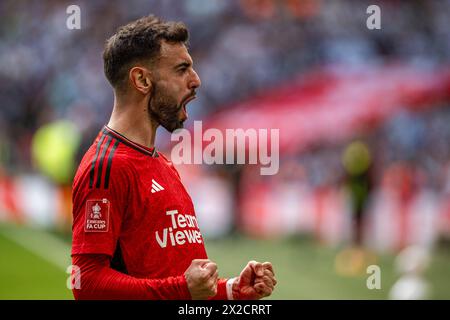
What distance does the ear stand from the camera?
3.38m

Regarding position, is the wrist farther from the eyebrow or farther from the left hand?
the eyebrow

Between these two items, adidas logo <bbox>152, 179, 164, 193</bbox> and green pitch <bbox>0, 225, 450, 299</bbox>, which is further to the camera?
green pitch <bbox>0, 225, 450, 299</bbox>


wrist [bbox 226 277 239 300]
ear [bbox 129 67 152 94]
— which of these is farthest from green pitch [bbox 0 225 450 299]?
ear [bbox 129 67 152 94]

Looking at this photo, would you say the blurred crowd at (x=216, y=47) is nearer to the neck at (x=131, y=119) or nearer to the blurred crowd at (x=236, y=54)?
the blurred crowd at (x=236, y=54)

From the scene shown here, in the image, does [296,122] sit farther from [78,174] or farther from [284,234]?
[78,174]

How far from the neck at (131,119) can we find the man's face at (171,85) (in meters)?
0.04

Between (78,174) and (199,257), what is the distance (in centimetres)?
59

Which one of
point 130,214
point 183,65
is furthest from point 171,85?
point 130,214

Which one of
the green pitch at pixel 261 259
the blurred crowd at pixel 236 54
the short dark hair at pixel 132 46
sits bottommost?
the green pitch at pixel 261 259

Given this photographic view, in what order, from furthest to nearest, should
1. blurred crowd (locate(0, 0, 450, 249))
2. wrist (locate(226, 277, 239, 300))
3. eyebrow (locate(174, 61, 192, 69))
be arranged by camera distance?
blurred crowd (locate(0, 0, 450, 249)) < wrist (locate(226, 277, 239, 300)) < eyebrow (locate(174, 61, 192, 69))

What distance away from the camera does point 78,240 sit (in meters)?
3.17

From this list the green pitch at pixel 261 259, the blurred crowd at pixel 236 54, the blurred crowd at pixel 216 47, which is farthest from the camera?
the blurred crowd at pixel 216 47

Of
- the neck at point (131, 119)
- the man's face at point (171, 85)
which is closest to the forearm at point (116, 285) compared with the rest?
the neck at point (131, 119)

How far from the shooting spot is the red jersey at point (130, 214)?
3.16 metres
